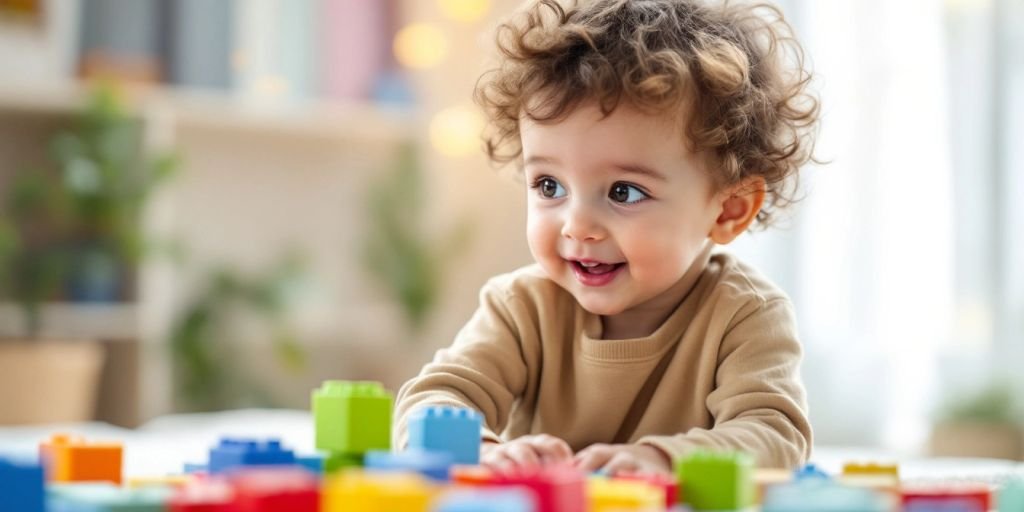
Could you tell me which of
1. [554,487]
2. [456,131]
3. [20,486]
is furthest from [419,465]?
[456,131]

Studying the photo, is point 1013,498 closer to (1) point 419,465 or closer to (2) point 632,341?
(1) point 419,465

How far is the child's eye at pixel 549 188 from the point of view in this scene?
1.20 metres

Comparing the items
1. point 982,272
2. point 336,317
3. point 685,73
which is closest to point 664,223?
point 685,73

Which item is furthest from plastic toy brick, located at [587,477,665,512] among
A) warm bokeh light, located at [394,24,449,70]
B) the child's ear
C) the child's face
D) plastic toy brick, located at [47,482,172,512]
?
warm bokeh light, located at [394,24,449,70]

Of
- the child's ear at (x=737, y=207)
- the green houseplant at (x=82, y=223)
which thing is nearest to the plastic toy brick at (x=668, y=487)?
the child's ear at (x=737, y=207)

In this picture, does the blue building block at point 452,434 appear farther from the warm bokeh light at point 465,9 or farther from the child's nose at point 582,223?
the warm bokeh light at point 465,9

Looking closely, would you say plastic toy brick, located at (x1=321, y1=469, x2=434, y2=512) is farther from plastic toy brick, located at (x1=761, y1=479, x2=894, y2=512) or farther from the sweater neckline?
the sweater neckline

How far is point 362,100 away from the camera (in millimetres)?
3773

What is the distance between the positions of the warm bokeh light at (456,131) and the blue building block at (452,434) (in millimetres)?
2665

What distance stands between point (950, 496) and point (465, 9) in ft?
9.82

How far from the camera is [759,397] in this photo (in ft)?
3.74

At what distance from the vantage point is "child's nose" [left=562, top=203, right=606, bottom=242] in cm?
116

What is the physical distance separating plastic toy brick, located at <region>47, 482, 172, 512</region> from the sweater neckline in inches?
24.0

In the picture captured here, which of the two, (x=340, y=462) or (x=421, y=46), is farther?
(x=421, y=46)
